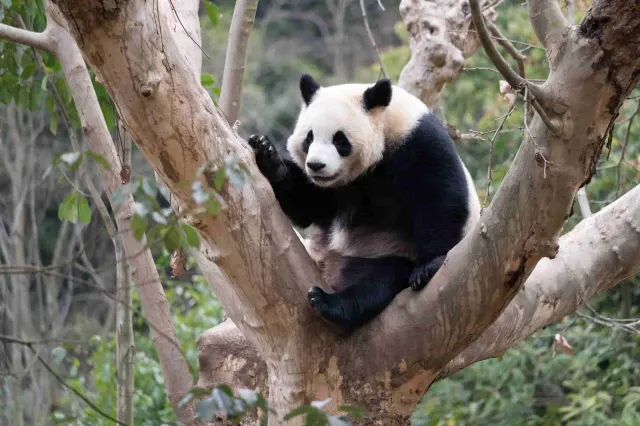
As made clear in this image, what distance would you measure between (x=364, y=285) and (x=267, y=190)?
0.62 m

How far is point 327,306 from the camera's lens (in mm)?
3184

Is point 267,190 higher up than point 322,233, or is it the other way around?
point 267,190

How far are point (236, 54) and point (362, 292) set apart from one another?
1.66 m

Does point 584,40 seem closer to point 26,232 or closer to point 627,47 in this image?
point 627,47

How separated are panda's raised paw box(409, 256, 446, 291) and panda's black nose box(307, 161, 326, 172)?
0.74 metres

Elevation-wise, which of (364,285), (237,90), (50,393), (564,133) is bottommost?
(50,393)

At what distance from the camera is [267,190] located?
125 inches

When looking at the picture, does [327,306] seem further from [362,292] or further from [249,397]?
[249,397]

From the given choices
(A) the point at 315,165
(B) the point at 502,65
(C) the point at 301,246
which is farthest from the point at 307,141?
(B) the point at 502,65

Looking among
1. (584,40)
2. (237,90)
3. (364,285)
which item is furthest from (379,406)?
(237,90)

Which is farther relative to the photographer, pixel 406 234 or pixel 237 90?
pixel 237 90

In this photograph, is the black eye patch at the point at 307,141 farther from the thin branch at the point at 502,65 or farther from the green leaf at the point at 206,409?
the green leaf at the point at 206,409

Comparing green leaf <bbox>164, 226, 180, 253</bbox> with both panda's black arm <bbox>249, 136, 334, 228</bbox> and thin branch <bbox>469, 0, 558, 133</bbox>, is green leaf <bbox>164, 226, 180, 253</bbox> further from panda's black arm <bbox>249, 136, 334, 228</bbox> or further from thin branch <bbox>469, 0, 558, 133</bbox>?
panda's black arm <bbox>249, 136, 334, 228</bbox>

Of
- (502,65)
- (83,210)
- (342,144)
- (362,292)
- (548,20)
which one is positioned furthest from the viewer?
(342,144)
